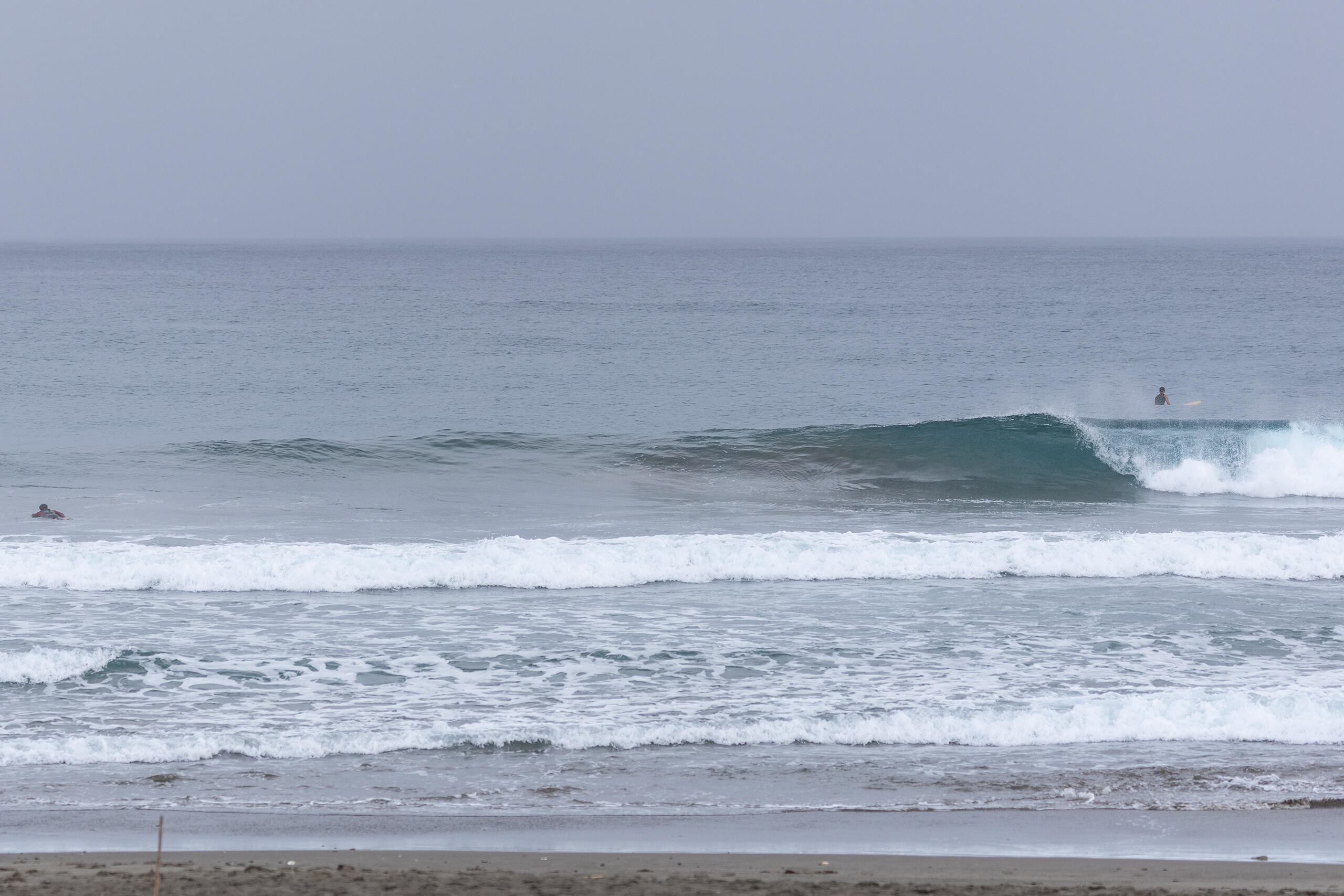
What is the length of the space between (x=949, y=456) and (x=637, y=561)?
12802 mm

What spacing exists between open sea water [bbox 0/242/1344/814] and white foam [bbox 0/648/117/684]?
0.04 m

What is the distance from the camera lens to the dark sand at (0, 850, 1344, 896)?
6.38 meters

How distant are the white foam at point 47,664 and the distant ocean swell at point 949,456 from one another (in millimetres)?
14358

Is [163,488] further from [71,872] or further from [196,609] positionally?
[71,872]

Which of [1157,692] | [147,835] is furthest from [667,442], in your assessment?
[147,835]

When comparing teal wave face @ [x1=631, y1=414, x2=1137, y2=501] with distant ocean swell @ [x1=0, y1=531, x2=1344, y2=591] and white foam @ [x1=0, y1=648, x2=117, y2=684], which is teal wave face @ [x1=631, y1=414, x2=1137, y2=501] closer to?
distant ocean swell @ [x1=0, y1=531, x2=1344, y2=591]

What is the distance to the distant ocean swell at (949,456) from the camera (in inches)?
965

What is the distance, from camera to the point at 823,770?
8773mm

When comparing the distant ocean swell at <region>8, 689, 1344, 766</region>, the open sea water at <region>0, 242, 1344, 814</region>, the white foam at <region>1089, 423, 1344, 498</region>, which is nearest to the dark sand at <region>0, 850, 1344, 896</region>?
the open sea water at <region>0, 242, 1344, 814</region>

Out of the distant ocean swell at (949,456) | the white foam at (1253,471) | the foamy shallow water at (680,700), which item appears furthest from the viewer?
the distant ocean swell at (949,456)

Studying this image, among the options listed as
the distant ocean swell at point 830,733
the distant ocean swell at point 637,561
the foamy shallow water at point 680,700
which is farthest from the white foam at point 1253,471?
the distant ocean swell at point 830,733

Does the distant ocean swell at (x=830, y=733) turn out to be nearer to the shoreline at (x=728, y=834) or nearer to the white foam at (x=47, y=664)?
the shoreline at (x=728, y=834)

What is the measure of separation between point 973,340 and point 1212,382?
14.9 m

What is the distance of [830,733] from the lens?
9.54m
